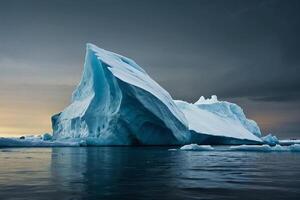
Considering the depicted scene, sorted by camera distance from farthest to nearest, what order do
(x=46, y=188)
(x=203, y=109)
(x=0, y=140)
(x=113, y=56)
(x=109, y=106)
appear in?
(x=203, y=109), (x=113, y=56), (x=109, y=106), (x=0, y=140), (x=46, y=188)

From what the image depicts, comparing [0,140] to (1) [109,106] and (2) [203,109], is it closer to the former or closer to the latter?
(1) [109,106]

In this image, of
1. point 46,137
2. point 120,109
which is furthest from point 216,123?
point 46,137

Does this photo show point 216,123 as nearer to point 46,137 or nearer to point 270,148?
point 46,137

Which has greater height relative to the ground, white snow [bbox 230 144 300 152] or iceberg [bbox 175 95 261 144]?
iceberg [bbox 175 95 261 144]

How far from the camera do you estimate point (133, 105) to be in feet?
127

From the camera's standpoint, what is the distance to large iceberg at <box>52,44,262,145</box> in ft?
127

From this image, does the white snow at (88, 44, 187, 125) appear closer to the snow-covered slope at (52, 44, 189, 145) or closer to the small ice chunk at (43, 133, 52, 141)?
the snow-covered slope at (52, 44, 189, 145)

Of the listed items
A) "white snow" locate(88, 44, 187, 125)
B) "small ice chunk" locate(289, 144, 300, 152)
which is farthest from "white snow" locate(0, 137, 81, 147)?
"small ice chunk" locate(289, 144, 300, 152)

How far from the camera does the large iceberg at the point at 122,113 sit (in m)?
38.8

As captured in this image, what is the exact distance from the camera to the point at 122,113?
3934cm

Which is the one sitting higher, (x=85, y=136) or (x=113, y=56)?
(x=113, y=56)

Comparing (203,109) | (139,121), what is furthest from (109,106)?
(203,109)

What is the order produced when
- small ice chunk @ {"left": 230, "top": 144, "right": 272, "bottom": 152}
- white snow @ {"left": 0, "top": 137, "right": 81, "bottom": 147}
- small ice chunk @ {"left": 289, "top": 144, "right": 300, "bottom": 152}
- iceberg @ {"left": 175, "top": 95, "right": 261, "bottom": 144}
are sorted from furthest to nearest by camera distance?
iceberg @ {"left": 175, "top": 95, "right": 261, "bottom": 144}
white snow @ {"left": 0, "top": 137, "right": 81, "bottom": 147}
small ice chunk @ {"left": 289, "top": 144, "right": 300, "bottom": 152}
small ice chunk @ {"left": 230, "top": 144, "right": 272, "bottom": 152}

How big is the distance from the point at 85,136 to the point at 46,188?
3714 cm
